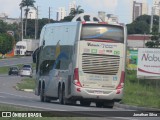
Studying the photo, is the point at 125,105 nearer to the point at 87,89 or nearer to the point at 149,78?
the point at 87,89

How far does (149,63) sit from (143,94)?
43.1ft

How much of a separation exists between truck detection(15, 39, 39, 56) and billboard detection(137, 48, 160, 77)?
256 feet

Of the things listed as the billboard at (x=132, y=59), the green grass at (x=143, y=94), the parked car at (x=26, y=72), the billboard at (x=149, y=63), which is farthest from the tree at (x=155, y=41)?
the green grass at (x=143, y=94)

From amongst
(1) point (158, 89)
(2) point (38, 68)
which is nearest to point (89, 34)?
(2) point (38, 68)

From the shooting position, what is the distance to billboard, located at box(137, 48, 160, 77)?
54.9 metres

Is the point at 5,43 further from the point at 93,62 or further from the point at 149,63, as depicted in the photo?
the point at 93,62

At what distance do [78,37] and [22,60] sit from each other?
101 metres

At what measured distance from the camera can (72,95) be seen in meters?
30.9

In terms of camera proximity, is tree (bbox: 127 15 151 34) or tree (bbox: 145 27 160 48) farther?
tree (bbox: 127 15 151 34)

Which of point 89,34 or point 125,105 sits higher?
point 89,34

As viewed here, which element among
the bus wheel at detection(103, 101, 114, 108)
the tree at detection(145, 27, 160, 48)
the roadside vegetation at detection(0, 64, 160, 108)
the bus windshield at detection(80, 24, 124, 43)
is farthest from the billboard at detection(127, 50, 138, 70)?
the bus windshield at detection(80, 24, 124, 43)

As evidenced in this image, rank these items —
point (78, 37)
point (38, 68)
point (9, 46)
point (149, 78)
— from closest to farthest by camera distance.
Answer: point (78, 37) → point (38, 68) → point (149, 78) → point (9, 46)

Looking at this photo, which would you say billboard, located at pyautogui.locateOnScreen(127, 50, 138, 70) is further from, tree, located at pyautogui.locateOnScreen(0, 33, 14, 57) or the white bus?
tree, located at pyautogui.locateOnScreen(0, 33, 14, 57)

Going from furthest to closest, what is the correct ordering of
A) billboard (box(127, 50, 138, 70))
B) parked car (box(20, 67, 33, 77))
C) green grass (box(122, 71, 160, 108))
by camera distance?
parked car (box(20, 67, 33, 77)) < billboard (box(127, 50, 138, 70)) < green grass (box(122, 71, 160, 108))
